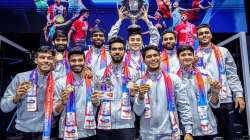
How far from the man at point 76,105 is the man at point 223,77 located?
4.75 feet

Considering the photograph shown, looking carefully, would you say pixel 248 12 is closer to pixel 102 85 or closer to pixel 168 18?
pixel 168 18

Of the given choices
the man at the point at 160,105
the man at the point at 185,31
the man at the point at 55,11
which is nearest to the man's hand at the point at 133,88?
the man at the point at 160,105

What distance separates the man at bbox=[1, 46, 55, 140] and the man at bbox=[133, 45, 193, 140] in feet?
3.10

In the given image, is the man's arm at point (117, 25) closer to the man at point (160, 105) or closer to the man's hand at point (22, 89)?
the man at point (160, 105)

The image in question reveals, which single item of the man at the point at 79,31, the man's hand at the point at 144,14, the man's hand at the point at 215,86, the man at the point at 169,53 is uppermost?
the man's hand at the point at 144,14

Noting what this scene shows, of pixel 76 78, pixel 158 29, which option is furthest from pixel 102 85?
pixel 158 29

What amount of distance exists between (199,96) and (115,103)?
925 mm

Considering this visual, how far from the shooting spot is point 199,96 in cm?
364

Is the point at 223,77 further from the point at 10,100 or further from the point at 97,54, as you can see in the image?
the point at 10,100

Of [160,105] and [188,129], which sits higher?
[160,105]

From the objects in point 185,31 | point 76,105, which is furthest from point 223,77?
point 76,105

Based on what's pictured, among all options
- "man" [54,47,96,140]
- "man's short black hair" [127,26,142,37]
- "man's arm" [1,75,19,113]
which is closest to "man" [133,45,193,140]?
"man" [54,47,96,140]

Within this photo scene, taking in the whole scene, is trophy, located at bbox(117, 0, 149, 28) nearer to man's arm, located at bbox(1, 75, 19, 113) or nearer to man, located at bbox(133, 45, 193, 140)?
man, located at bbox(133, 45, 193, 140)

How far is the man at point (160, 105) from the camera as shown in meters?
3.32
